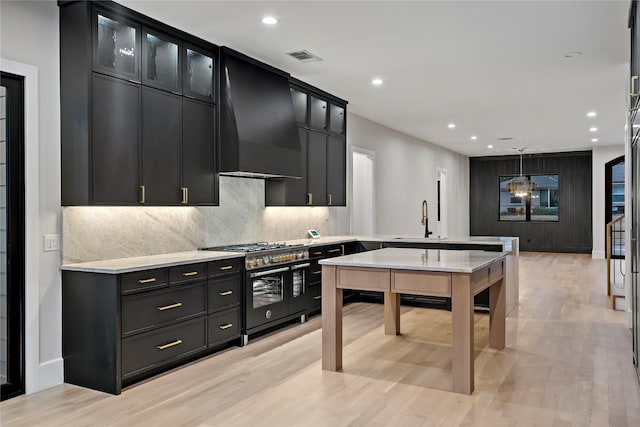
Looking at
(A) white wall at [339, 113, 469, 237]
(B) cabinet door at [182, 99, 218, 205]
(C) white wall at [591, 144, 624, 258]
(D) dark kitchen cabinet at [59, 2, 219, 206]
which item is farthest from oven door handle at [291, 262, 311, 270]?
(C) white wall at [591, 144, 624, 258]

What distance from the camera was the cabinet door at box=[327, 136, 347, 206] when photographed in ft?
22.0

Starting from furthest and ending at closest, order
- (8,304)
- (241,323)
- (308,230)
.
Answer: (308,230), (241,323), (8,304)

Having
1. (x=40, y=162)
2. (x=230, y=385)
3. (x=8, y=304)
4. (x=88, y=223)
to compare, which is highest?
(x=40, y=162)

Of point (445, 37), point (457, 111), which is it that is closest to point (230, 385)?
point (445, 37)

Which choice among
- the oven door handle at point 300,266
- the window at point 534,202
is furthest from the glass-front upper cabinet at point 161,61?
the window at point 534,202

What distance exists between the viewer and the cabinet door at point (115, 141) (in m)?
3.60

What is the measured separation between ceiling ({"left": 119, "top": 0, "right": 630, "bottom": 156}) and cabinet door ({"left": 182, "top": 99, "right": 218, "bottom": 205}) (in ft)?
2.19

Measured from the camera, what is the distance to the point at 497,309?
441cm

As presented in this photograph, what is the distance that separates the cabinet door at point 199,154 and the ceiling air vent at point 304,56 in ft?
3.22

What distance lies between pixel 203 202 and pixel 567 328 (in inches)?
155

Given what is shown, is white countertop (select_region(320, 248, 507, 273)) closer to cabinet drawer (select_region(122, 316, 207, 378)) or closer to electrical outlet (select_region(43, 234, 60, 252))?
cabinet drawer (select_region(122, 316, 207, 378))

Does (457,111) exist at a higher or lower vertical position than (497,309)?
higher

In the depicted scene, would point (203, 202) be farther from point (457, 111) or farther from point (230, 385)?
point (457, 111)

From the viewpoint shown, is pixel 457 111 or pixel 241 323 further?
pixel 457 111
